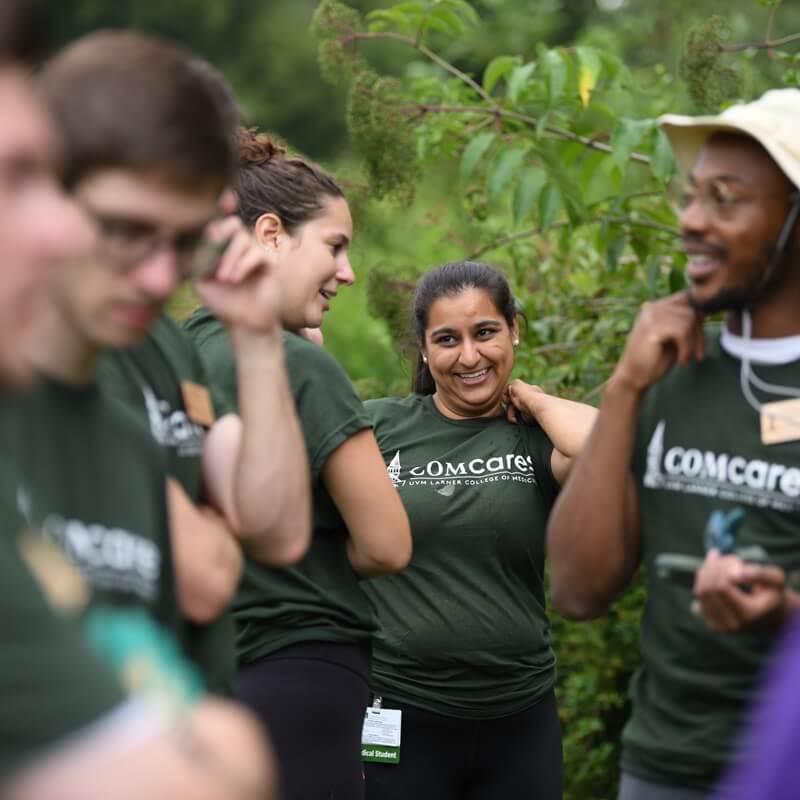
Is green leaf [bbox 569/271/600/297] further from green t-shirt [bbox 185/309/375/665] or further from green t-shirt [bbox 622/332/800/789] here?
green t-shirt [bbox 622/332/800/789]

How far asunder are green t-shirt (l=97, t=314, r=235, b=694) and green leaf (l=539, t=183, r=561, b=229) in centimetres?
213

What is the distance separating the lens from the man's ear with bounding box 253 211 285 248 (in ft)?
11.7

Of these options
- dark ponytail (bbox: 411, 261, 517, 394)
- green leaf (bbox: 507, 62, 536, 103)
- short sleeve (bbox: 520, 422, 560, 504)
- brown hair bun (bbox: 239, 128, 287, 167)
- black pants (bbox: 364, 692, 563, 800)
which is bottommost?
black pants (bbox: 364, 692, 563, 800)

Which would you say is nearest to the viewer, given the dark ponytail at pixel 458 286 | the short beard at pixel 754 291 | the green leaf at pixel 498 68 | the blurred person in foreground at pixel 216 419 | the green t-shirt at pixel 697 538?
the blurred person in foreground at pixel 216 419

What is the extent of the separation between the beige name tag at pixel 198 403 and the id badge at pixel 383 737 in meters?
1.77

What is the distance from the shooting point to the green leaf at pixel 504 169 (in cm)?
461

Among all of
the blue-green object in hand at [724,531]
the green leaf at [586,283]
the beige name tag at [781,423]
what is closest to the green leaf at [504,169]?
the green leaf at [586,283]

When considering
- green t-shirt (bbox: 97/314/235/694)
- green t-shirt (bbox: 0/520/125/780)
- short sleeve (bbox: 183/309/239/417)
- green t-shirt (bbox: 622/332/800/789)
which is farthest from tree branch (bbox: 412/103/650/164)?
green t-shirt (bbox: 0/520/125/780)

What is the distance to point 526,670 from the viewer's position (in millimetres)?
4223

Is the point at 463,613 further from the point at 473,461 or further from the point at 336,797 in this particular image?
the point at 336,797

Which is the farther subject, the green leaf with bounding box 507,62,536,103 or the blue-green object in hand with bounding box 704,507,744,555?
the green leaf with bounding box 507,62,536,103

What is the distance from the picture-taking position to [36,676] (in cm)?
139

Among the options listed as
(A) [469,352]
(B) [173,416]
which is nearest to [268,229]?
(A) [469,352]

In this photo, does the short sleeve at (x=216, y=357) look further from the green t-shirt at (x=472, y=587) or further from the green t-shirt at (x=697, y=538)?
the green t-shirt at (x=472, y=587)
